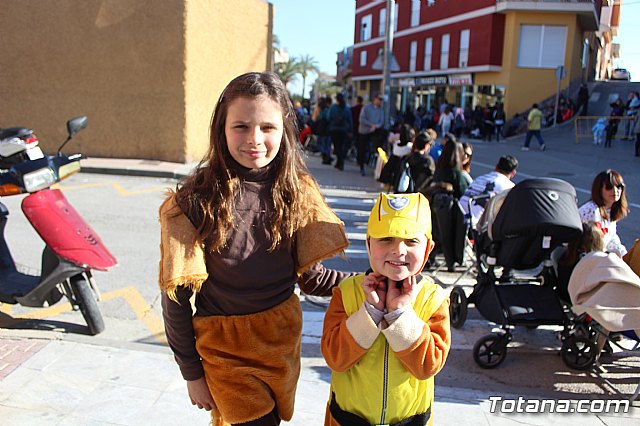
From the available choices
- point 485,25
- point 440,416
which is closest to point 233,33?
point 440,416

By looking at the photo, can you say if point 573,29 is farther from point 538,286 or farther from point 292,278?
point 292,278

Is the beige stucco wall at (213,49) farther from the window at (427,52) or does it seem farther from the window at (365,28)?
the window at (365,28)

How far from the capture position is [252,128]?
6.59 feet

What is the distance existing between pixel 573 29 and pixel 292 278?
1225 inches

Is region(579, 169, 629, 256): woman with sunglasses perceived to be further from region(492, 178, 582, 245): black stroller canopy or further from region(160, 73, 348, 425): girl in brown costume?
region(160, 73, 348, 425): girl in brown costume

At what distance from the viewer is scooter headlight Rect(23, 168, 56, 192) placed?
4.14m

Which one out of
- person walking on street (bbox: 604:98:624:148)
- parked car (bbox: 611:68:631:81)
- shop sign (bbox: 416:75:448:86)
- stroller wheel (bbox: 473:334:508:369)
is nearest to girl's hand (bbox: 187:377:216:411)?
stroller wheel (bbox: 473:334:508:369)

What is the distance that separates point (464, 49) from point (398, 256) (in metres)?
33.3

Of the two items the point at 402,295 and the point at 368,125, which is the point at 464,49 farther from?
the point at 402,295

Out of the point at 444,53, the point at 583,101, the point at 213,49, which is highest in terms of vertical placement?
the point at 444,53

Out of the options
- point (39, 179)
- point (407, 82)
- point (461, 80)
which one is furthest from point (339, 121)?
point (407, 82)

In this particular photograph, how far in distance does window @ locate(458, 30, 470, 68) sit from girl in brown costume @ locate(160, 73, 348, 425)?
106ft

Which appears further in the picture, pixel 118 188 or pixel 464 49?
pixel 464 49

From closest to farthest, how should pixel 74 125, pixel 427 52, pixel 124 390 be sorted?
pixel 124 390 < pixel 74 125 < pixel 427 52
